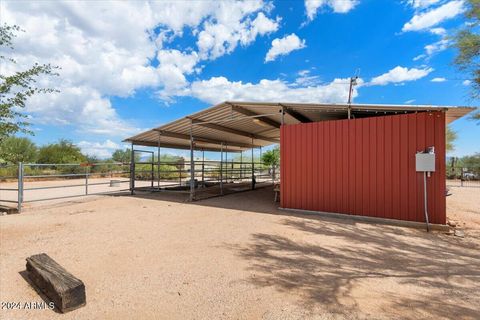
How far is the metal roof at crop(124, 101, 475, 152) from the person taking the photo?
5430 mm

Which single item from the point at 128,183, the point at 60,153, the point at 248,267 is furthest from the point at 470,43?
the point at 60,153

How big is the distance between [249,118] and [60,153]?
18840 millimetres

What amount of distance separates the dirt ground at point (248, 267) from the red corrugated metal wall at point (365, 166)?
0.52 metres

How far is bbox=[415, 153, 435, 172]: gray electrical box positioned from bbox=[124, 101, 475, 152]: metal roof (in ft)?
2.87

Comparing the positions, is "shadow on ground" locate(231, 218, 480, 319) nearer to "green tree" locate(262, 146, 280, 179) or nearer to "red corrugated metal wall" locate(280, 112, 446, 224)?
"red corrugated metal wall" locate(280, 112, 446, 224)

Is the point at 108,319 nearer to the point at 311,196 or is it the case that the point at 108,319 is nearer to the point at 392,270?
the point at 392,270

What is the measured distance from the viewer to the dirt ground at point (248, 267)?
6.84 ft

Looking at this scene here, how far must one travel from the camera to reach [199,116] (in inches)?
305

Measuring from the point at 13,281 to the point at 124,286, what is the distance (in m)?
1.21

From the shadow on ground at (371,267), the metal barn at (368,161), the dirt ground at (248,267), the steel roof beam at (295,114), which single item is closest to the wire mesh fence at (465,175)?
the steel roof beam at (295,114)

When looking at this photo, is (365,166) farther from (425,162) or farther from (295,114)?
(295,114)

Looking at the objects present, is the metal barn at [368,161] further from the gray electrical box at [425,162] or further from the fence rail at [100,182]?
the fence rail at [100,182]

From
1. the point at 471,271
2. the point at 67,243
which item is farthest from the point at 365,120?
the point at 67,243

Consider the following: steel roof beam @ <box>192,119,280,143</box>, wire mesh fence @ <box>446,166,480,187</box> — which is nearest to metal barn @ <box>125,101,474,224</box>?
steel roof beam @ <box>192,119,280,143</box>
